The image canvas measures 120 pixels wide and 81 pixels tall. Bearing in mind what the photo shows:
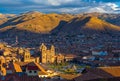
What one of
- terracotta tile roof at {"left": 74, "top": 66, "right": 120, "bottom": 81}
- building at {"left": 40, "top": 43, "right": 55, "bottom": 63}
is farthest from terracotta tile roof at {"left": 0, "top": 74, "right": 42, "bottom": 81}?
building at {"left": 40, "top": 43, "right": 55, "bottom": 63}

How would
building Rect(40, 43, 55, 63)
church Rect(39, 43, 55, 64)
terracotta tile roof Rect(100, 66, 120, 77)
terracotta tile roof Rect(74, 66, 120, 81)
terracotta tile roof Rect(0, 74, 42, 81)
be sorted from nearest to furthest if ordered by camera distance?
1. terracotta tile roof Rect(74, 66, 120, 81)
2. terracotta tile roof Rect(0, 74, 42, 81)
3. terracotta tile roof Rect(100, 66, 120, 77)
4. church Rect(39, 43, 55, 64)
5. building Rect(40, 43, 55, 63)

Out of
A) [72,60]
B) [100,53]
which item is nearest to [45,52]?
[72,60]

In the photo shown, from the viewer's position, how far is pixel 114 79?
148 ft

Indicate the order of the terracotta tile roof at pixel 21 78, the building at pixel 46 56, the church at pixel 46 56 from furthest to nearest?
the building at pixel 46 56 < the church at pixel 46 56 < the terracotta tile roof at pixel 21 78

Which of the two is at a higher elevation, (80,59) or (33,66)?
(33,66)

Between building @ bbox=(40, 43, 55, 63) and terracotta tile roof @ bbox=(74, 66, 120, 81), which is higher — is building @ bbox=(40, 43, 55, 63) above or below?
below

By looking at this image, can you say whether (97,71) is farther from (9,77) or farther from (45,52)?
(45,52)

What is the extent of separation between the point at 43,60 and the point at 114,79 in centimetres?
6579

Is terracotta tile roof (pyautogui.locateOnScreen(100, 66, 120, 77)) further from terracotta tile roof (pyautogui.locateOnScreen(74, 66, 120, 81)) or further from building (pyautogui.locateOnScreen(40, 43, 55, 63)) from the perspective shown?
building (pyautogui.locateOnScreen(40, 43, 55, 63))

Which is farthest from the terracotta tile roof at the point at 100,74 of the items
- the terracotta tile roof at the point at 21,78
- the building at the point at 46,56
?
the building at the point at 46,56

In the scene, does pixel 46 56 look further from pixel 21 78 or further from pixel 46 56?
pixel 21 78

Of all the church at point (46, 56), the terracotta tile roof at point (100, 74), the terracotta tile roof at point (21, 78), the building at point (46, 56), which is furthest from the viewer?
the building at point (46, 56)

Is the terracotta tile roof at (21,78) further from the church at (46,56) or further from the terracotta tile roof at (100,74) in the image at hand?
the church at (46,56)

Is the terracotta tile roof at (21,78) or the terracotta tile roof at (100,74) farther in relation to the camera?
the terracotta tile roof at (21,78)
